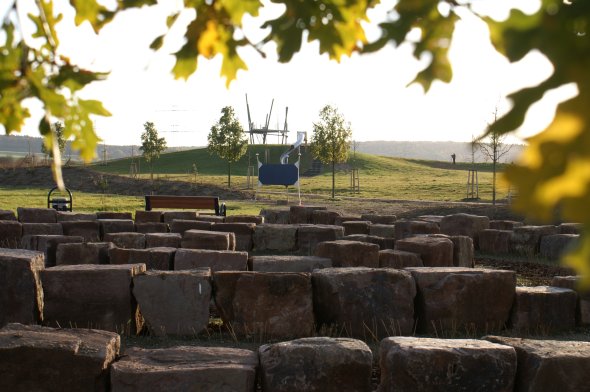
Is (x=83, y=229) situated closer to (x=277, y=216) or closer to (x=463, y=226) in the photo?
(x=277, y=216)

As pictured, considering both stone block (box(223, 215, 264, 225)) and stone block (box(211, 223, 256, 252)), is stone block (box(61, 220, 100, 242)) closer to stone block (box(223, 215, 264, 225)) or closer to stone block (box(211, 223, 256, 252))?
stone block (box(211, 223, 256, 252))

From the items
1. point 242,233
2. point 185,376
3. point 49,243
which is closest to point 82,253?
point 49,243

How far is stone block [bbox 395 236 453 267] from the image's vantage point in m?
10.7

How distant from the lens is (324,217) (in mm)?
17391

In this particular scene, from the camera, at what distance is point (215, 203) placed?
1906cm

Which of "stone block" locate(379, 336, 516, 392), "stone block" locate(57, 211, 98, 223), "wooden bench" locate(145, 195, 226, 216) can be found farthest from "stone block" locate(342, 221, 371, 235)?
"stone block" locate(379, 336, 516, 392)

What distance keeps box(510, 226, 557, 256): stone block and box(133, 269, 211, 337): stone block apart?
30.0 ft

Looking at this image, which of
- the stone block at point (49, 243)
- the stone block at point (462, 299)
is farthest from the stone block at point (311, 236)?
the stone block at point (462, 299)

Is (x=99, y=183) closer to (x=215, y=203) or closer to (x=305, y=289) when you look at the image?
(x=215, y=203)

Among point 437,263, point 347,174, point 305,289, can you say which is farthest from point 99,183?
point 305,289

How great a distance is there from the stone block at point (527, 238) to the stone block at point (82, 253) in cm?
849

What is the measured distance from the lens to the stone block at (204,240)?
1184 cm

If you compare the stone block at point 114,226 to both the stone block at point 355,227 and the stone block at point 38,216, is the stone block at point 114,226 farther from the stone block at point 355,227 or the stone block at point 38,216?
the stone block at point 355,227

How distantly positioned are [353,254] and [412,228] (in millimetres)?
4011
